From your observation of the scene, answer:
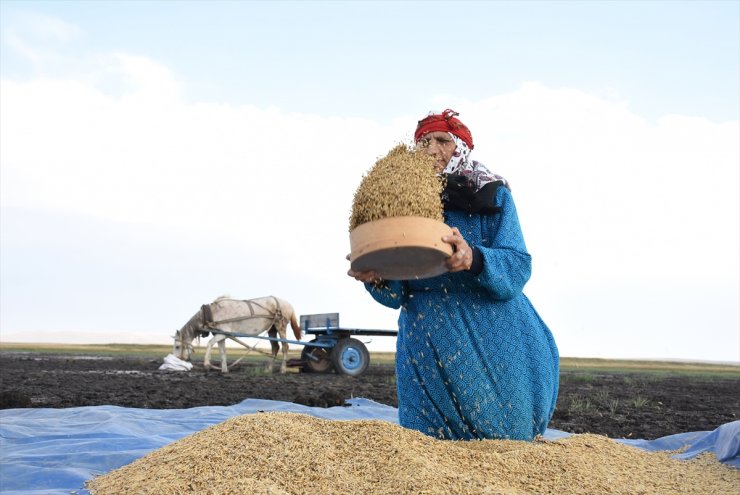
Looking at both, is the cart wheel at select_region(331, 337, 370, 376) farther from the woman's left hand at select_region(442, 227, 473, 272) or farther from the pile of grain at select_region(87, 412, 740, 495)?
the woman's left hand at select_region(442, 227, 473, 272)

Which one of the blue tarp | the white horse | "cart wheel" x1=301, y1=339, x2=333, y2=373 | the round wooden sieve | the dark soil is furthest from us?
the white horse

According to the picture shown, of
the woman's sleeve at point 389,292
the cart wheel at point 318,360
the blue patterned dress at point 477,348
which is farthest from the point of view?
the cart wheel at point 318,360

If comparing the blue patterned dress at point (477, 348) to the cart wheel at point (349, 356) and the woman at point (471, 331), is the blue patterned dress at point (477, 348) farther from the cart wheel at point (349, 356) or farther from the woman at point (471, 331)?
the cart wheel at point (349, 356)

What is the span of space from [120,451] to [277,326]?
11.0 metres

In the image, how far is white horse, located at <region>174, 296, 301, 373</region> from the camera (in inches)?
561

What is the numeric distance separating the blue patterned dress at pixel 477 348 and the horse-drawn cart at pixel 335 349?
10.2 m

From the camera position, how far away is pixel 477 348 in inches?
116

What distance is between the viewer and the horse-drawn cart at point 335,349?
1326cm

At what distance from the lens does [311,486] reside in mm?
2287

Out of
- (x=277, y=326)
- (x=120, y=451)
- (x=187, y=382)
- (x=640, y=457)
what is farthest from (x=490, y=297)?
(x=277, y=326)

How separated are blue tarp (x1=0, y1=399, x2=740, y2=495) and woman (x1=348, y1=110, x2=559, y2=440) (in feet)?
5.50

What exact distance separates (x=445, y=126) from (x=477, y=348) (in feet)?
3.31

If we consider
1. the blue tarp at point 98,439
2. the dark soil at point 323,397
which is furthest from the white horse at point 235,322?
the blue tarp at point 98,439

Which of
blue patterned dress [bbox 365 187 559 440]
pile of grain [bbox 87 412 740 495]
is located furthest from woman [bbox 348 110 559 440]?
pile of grain [bbox 87 412 740 495]
